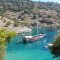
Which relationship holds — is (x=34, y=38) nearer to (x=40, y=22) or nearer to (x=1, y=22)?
(x=1, y=22)

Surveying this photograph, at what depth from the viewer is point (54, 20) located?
19162cm

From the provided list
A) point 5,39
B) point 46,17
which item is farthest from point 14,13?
point 5,39

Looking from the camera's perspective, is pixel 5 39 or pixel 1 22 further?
pixel 1 22

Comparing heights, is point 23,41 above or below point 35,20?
above

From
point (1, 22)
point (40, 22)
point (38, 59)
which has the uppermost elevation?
point (38, 59)

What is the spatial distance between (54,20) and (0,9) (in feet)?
146

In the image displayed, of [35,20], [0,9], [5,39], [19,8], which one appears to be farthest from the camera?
[19,8]

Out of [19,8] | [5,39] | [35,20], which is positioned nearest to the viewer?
[5,39]

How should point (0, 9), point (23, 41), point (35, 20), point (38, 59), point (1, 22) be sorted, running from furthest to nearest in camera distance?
point (35, 20)
point (0, 9)
point (1, 22)
point (23, 41)
point (38, 59)

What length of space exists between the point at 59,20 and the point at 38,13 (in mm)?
17563

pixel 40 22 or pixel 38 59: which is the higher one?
pixel 38 59

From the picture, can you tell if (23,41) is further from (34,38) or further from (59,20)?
(59,20)

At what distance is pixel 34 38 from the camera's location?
309 feet

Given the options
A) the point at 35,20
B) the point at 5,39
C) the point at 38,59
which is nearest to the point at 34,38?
the point at 38,59
